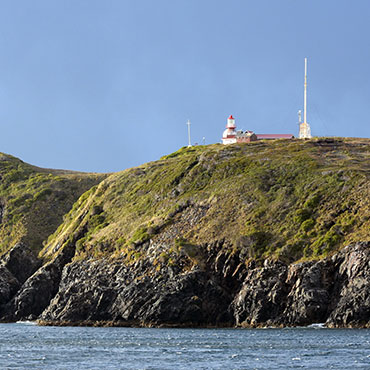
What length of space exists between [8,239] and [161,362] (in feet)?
377

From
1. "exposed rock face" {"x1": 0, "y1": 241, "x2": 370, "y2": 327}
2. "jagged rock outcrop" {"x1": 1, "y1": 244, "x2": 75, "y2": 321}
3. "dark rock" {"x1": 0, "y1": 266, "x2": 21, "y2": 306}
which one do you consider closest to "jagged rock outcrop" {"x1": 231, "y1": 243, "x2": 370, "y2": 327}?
"exposed rock face" {"x1": 0, "y1": 241, "x2": 370, "y2": 327}

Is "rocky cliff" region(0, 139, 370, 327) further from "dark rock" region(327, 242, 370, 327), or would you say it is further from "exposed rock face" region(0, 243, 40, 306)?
"exposed rock face" region(0, 243, 40, 306)

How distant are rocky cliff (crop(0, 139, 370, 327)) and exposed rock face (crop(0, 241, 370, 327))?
6.8 inches

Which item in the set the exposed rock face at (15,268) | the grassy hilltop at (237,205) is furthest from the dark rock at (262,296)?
the exposed rock face at (15,268)

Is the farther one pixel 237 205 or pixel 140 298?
pixel 237 205

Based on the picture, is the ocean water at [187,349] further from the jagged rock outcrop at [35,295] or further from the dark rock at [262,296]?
the jagged rock outcrop at [35,295]

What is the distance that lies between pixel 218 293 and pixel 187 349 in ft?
127

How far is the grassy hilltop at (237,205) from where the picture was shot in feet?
425

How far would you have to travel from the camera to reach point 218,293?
124m

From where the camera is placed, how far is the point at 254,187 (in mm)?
150000

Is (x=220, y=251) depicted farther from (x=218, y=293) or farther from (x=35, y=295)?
(x=35, y=295)

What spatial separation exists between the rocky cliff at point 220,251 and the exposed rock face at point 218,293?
172 millimetres

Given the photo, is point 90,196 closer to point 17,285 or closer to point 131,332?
point 17,285

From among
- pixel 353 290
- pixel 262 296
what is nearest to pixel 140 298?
pixel 262 296
